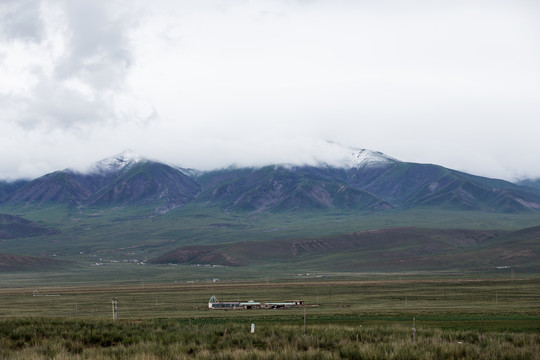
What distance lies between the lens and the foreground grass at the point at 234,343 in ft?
71.1

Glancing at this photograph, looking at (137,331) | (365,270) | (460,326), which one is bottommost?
(365,270)

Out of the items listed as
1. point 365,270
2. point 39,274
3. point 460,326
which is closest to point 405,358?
point 460,326

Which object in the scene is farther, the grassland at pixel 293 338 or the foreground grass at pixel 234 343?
the grassland at pixel 293 338

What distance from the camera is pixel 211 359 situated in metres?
20.7

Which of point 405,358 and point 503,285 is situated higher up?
point 405,358

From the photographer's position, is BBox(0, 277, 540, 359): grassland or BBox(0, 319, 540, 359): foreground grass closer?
BBox(0, 319, 540, 359): foreground grass

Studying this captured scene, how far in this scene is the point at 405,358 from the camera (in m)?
20.8

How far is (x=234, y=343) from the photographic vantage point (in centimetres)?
2680

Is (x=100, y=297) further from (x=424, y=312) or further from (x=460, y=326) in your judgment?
(x=460, y=326)

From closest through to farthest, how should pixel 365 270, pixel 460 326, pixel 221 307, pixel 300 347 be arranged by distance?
pixel 300 347
pixel 460 326
pixel 221 307
pixel 365 270

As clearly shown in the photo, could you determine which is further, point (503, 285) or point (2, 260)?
point (2, 260)

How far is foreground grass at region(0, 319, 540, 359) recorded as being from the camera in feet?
71.1

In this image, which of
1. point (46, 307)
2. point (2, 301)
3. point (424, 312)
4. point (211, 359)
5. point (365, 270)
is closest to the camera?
point (211, 359)

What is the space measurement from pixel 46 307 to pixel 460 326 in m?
54.9
